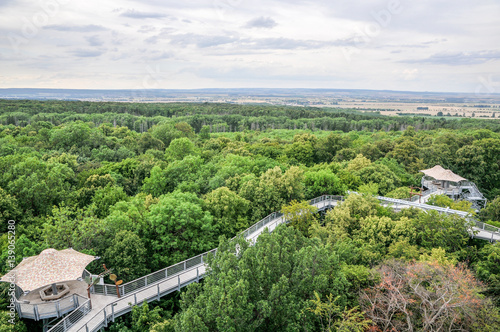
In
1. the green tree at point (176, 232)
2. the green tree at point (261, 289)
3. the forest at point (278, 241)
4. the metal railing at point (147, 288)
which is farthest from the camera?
the green tree at point (176, 232)

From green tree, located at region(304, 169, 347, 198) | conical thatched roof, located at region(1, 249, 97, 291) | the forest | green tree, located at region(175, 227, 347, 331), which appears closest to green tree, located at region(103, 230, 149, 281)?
the forest

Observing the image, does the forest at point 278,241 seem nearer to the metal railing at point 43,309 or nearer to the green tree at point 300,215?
the green tree at point 300,215

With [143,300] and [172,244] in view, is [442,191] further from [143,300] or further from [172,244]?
[143,300]

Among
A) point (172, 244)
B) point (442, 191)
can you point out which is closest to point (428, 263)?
point (172, 244)

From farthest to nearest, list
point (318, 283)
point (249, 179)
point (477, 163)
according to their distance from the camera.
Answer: point (477, 163) < point (249, 179) < point (318, 283)

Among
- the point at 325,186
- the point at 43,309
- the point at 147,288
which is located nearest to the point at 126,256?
the point at 147,288

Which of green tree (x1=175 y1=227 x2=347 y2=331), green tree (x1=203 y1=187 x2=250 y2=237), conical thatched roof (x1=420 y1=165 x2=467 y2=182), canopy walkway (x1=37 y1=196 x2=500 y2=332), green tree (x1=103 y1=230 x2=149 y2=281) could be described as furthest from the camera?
conical thatched roof (x1=420 y1=165 x2=467 y2=182)

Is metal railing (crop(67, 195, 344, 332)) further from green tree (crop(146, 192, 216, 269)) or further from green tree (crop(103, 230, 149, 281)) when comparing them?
green tree (crop(146, 192, 216, 269))

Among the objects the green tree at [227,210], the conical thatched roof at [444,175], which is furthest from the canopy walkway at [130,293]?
the conical thatched roof at [444,175]
